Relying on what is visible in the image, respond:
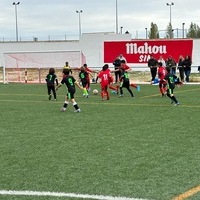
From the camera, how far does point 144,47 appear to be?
34625mm

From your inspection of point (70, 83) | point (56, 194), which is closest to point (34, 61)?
point (70, 83)

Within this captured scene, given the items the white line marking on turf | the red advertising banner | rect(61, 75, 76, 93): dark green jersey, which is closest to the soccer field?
the white line marking on turf

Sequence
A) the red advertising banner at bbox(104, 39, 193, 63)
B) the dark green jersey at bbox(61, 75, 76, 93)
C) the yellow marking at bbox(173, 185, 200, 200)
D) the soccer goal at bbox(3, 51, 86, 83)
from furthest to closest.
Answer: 1. the soccer goal at bbox(3, 51, 86, 83)
2. the red advertising banner at bbox(104, 39, 193, 63)
3. the dark green jersey at bbox(61, 75, 76, 93)
4. the yellow marking at bbox(173, 185, 200, 200)

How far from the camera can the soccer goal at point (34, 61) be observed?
127ft

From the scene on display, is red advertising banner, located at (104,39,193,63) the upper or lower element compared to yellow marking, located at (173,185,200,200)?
upper

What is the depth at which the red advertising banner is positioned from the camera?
110ft

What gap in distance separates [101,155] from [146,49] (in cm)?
2718

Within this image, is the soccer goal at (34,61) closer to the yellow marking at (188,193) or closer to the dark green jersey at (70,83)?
the dark green jersey at (70,83)

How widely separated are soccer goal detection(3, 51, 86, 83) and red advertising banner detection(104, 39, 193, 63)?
4.92 meters

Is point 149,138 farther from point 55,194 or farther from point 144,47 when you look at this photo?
point 144,47

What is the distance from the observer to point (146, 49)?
114 feet

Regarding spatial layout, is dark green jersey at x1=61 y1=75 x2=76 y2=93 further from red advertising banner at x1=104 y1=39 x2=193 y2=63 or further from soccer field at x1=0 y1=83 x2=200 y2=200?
red advertising banner at x1=104 y1=39 x2=193 y2=63

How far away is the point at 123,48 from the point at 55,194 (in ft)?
97.9

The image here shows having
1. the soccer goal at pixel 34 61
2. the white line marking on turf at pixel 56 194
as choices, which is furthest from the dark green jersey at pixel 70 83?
the soccer goal at pixel 34 61
